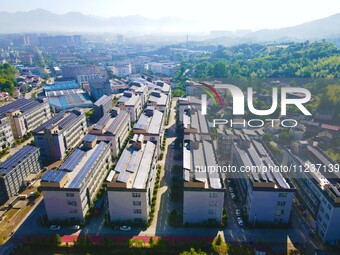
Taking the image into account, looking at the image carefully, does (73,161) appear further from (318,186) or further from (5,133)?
(318,186)

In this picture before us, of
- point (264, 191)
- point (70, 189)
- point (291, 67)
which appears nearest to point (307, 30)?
point (291, 67)

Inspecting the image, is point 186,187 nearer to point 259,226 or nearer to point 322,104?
point 259,226

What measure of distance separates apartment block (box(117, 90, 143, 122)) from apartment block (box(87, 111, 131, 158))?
9.57ft

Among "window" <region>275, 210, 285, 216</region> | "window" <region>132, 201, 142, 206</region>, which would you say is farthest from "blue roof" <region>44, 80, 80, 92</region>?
"window" <region>275, 210, 285, 216</region>

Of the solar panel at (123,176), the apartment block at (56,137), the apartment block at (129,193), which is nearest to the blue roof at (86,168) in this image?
the apartment block at (129,193)

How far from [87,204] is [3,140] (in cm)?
1114

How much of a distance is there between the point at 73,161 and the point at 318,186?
37.5 feet

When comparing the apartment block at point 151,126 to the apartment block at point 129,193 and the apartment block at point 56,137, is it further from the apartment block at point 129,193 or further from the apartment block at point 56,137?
the apartment block at point 56,137

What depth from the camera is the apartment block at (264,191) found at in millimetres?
11258

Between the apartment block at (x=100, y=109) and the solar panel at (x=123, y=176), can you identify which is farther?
the apartment block at (x=100, y=109)

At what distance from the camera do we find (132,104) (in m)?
24.3

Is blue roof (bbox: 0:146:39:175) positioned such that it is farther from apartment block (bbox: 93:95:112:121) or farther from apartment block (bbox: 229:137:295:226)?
apartment block (bbox: 229:137:295:226)

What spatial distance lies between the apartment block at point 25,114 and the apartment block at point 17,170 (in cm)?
649

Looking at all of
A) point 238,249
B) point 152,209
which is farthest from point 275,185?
point 152,209
